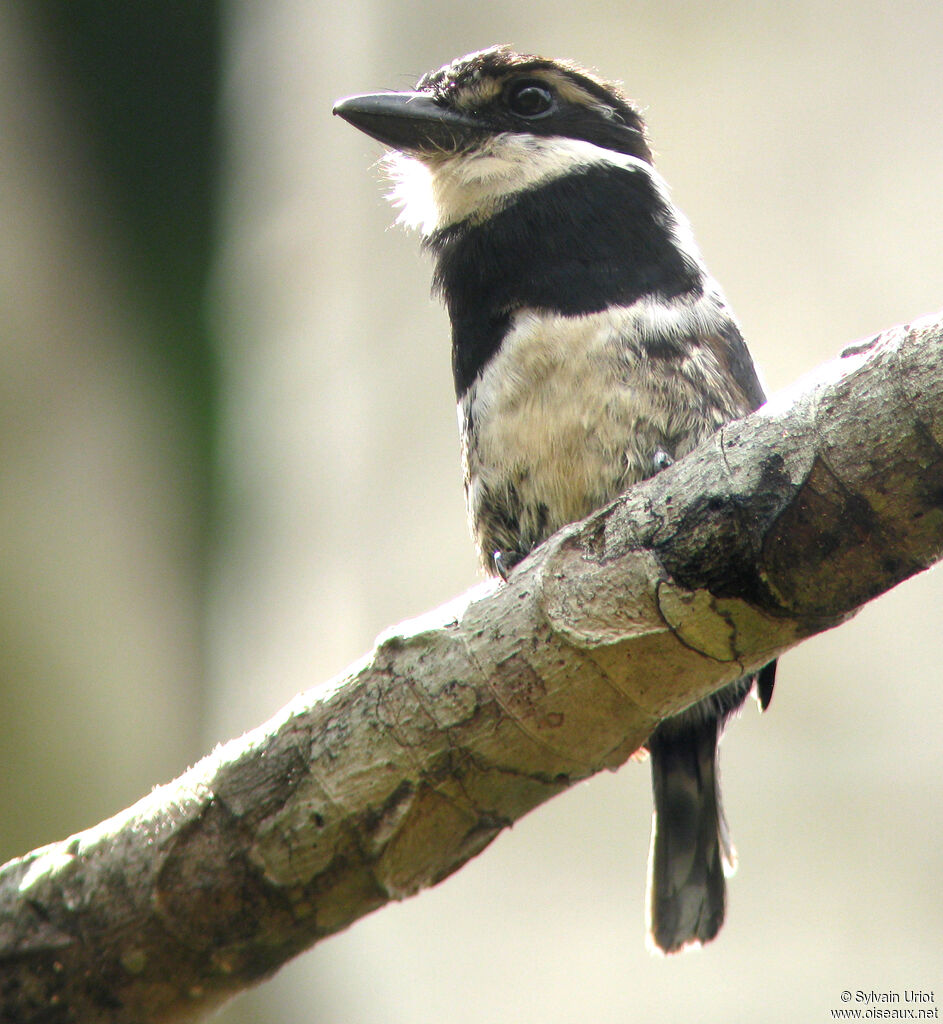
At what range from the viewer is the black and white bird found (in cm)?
200

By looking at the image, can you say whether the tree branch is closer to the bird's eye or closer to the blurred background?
the bird's eye

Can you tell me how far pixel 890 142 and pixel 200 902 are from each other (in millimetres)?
3578

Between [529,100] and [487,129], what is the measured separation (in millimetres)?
105

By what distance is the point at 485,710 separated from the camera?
5.02 feet

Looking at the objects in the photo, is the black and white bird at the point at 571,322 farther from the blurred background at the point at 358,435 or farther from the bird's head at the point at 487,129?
the blurred background at the point at 358,435

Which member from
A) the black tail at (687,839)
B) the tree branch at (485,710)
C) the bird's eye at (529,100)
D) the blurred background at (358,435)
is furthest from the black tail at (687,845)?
the blurred background at (358,435)

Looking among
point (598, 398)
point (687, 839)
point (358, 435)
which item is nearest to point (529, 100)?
point (598, 398)

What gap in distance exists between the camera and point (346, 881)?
63.0 inches

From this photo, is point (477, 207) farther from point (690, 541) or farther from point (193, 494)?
point (193, 494)

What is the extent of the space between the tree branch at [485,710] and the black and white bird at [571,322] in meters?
0.49

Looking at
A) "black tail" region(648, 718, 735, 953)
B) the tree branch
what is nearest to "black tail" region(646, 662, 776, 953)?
"black tail" region(648, 718, 735, 953)

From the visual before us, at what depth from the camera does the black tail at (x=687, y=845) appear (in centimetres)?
229

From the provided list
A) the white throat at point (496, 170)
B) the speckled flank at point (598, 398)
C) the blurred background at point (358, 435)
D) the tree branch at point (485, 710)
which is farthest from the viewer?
the blurred background at point (358, 435)

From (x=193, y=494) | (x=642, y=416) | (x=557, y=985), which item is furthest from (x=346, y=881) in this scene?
(x=193, y=494)
